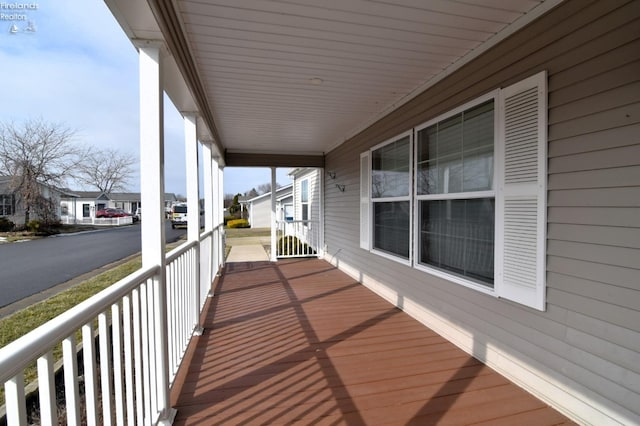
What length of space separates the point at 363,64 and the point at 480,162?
1.32 m

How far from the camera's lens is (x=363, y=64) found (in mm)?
2883

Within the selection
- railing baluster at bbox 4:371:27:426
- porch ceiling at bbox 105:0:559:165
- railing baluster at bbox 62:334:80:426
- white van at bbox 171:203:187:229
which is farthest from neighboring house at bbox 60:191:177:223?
railing baluster at bbox 4:371:27:426

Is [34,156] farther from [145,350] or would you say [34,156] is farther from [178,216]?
[145,350]

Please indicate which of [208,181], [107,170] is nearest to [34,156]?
[107,170]

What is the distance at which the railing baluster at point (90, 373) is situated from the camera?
114 cm

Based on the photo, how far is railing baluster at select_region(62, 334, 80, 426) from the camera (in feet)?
3.41

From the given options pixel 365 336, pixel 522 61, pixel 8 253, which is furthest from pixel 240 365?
pixel 8 253

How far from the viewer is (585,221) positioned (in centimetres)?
182

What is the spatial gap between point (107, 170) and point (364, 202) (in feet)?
104

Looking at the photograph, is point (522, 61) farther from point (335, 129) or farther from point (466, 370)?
point (335, 129)

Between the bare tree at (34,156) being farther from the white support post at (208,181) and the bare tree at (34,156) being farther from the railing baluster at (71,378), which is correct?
the railing baluster at (71,378)

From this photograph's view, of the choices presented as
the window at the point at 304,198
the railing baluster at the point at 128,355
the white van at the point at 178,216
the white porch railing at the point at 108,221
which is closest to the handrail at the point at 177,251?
the railing baluster at the point at 128,355

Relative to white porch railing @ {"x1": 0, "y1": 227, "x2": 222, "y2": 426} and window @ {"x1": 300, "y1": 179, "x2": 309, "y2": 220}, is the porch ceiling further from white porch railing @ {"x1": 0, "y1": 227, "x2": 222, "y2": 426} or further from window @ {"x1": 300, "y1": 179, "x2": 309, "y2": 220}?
window @ {"x1": 300, "y1": 179, "x2": 309, "y2": 220}

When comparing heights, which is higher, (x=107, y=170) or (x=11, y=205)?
(x=107, y=170)
